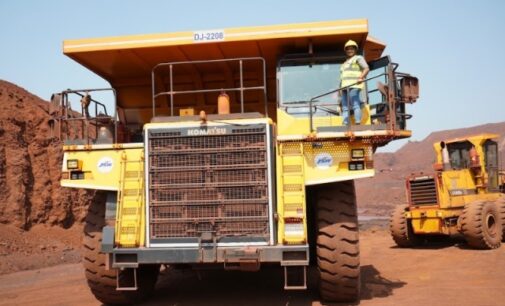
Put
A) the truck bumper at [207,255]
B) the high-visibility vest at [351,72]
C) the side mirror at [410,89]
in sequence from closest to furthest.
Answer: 1. the truck bumper at [207,255]
2. the side mirror at [410,89]
3. the high-visibility vest at [351,72]

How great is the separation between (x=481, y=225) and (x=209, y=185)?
919 cm

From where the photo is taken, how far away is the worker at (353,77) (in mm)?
7468

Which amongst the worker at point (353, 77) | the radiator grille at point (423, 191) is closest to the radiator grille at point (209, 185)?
the worker at point (353, 77)

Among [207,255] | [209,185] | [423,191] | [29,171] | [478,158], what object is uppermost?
[29,171]

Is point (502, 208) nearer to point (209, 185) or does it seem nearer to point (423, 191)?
point (423, 191)

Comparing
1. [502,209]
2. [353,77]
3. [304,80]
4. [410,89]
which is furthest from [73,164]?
[502,209]

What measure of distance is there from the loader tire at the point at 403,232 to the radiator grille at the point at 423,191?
0.51 metres

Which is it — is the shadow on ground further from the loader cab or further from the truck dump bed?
the loader cab

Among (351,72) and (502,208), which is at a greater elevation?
(351,72)

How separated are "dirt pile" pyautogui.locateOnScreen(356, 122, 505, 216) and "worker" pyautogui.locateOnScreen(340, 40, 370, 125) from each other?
3055 centimetres

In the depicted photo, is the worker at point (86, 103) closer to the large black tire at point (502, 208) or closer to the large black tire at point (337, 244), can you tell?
the large black tire at point (337, 244)

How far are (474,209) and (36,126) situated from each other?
49.8 feet

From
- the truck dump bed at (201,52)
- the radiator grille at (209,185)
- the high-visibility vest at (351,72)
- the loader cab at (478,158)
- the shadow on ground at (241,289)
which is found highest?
the truck dump bed at (201,52)

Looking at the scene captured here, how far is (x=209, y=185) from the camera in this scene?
6.79 m
